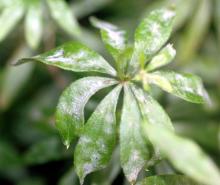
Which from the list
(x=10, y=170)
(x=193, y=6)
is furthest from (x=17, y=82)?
(x=193, y=6)

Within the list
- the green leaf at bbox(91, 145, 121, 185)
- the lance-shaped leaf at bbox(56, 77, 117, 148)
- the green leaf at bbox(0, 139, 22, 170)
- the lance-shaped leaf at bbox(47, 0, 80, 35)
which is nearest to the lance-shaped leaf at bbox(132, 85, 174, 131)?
the lance-shaped leaf at bbox(56, 77, 117, 148)

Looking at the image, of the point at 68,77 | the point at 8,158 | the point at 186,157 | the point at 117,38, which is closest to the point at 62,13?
the point at 117,38

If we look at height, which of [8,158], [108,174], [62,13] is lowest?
[8,158]

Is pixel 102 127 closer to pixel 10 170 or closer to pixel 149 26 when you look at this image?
pixel 149 26

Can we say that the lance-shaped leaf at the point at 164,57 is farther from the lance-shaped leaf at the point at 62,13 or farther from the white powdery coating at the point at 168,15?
the lance-shaped leaf at the point at 62,13

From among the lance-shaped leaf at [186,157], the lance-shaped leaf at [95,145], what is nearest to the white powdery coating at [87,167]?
the lance-shaped leaf at [95,145]

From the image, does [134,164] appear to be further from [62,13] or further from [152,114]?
[62,13]
